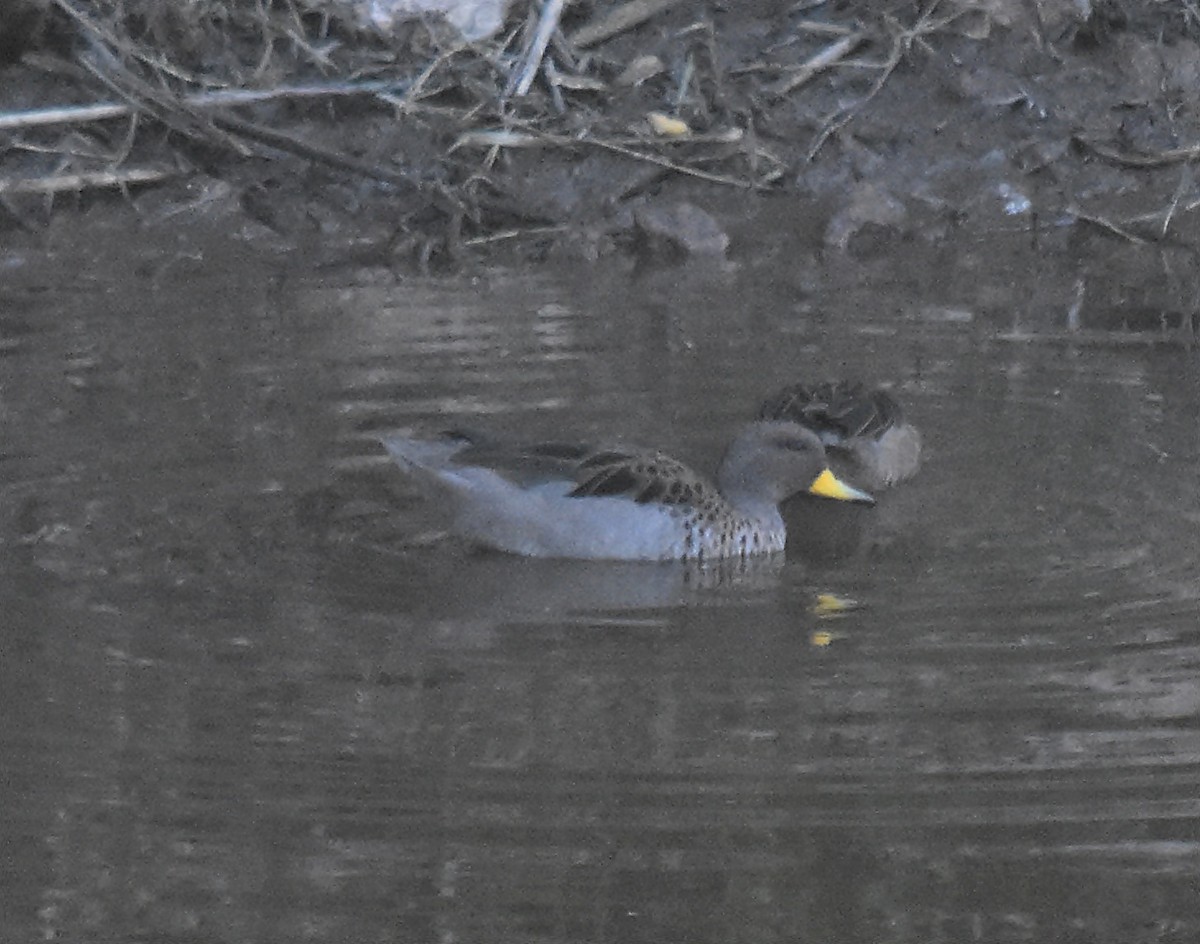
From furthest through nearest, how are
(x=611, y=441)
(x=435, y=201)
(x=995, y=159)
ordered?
1. (x=995, y=159)
2. (x=435, y=201)
3. (x=611, y=441)

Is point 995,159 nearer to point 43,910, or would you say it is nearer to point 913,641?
point 913,641

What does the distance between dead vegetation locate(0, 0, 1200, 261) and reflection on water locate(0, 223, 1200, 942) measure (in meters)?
1.75

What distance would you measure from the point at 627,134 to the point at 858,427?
4120 mm

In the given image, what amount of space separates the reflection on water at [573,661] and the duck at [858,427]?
116 millimetres

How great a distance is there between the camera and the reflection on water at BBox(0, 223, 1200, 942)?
5.75 meters

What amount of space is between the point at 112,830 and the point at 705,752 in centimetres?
147

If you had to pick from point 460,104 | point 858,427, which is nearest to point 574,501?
point 858,427

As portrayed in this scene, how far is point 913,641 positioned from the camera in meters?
7.23

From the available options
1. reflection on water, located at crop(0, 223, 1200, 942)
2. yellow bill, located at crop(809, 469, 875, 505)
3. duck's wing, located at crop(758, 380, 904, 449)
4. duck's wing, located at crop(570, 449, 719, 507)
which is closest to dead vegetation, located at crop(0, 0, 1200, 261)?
reflection on water, located at crop(0, 223, 1200, 942)

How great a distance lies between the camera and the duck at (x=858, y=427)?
348 inches

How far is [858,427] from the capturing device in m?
8.84

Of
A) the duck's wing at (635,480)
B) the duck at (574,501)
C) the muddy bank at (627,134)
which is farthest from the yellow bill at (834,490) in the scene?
the muddy bank at (627,134)

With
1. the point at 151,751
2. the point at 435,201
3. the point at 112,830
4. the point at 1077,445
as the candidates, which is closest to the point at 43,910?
the point at 112,830

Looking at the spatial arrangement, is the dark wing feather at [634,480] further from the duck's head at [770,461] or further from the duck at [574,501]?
the duck's head at [770,461]
